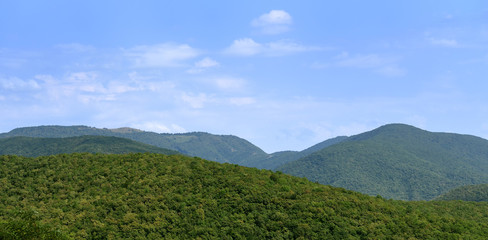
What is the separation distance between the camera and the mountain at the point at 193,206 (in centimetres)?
4134

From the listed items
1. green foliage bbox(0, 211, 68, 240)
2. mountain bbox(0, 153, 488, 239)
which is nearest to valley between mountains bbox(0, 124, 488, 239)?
mountain bbox(0, 153, 488, 239)

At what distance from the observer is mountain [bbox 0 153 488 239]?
41344 millimetres

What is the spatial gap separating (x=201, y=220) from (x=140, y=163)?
1572 cm

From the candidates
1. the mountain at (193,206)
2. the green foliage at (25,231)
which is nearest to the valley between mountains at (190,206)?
the mountain at (193,206)

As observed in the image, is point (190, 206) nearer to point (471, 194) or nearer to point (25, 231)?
point (25, 231)

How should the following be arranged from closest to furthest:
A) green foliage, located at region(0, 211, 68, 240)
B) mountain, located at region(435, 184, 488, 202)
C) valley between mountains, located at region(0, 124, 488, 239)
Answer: green foliage, located at region(0, 211, 68, 240) → valley between mountains, located at region(0, 124, 488, 239) → mountain, located at region(435, 184, 488, 202)

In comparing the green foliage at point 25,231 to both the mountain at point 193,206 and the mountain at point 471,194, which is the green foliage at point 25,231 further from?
the mountain at point 471,194

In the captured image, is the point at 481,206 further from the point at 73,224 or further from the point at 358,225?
the point at 73,224

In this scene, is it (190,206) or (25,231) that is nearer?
(25,231)

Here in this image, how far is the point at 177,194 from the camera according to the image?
154 feet

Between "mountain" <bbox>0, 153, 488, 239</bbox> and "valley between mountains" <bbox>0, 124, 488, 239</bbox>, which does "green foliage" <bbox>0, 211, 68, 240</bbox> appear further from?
"mountain" <bbox>0, 153, 488, 239</bbox>

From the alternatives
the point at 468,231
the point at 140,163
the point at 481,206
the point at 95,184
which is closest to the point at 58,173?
the point at 95,184

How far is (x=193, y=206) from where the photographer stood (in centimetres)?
4472

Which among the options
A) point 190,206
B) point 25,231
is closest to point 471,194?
point 190,206
